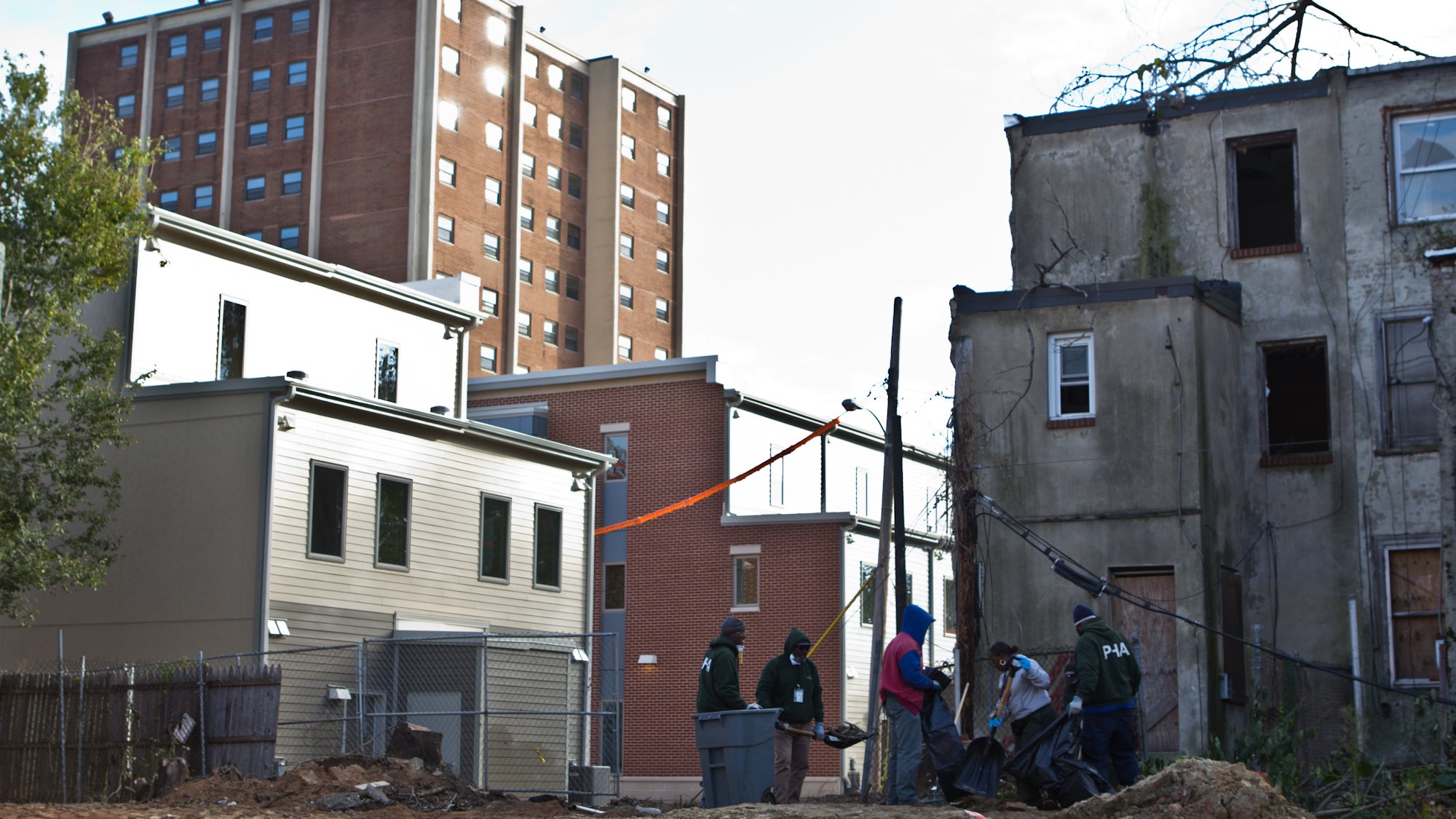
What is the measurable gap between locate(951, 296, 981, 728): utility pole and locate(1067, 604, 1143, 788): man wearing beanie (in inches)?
232

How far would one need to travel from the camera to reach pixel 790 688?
16141mm

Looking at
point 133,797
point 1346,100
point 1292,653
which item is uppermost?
point 1346,100

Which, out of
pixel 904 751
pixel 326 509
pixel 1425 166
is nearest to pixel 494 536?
pixel 326 509

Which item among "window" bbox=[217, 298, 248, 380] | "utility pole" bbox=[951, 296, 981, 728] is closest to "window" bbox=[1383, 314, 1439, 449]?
"utility pole" bbox=[951, 296, 981, 728]

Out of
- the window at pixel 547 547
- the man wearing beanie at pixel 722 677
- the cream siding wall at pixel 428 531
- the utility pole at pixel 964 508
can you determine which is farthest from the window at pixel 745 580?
the man wearing beanie at pixel 722 677

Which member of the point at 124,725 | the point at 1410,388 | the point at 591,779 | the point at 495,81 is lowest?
the point at 591,779

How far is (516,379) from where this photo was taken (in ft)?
142

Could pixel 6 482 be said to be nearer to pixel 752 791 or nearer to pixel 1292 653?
pixel 752 791

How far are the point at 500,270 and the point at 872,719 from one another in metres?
50.5

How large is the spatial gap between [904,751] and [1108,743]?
1.91 metres

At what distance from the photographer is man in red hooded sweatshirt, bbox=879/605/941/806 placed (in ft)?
49.9

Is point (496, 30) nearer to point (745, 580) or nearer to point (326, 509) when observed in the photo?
point (745, 580)

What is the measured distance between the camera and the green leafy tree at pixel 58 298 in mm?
24875

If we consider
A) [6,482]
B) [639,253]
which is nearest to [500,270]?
[639,253]
